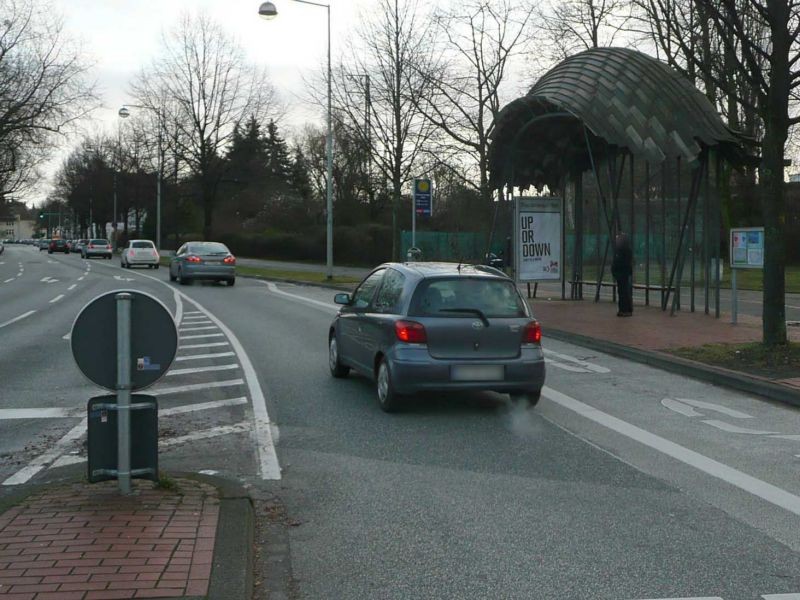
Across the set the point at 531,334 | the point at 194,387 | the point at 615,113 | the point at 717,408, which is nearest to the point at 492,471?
the point at 531,334

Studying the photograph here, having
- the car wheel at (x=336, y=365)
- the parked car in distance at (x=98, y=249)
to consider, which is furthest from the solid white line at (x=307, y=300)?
the parked car in distance at (x=98, y=249)

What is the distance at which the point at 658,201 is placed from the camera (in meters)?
22.6

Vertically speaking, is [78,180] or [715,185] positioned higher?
[78,180]

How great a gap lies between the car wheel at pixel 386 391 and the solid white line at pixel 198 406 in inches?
59.4

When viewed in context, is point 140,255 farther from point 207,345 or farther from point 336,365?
point 336,365

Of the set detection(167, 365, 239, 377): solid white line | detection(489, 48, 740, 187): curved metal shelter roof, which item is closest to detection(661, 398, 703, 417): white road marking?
detection(167, 365, 239, 377): solid white line

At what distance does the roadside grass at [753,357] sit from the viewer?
1220cm

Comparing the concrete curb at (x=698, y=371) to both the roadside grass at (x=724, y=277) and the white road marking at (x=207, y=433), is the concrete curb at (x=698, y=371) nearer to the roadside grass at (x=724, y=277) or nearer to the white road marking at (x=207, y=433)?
the white road marking at (x=207, y=433)

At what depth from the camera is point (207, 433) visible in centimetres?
862

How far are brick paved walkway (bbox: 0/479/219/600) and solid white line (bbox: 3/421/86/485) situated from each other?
794 millimetres

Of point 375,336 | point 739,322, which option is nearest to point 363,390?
point 375,336

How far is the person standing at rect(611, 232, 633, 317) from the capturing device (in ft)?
64.8

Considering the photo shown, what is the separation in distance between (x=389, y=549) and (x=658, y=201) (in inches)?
732

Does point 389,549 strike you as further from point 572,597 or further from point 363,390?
point 363,390
